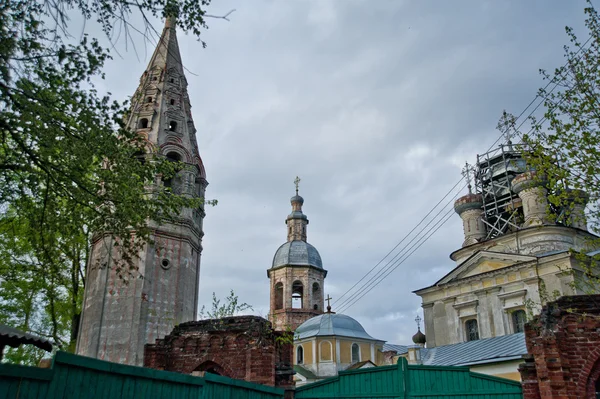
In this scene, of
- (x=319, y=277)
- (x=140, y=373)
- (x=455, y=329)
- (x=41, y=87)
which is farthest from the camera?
(x=319, y=277)

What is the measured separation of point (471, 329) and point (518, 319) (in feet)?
9.37

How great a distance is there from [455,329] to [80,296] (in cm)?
1956

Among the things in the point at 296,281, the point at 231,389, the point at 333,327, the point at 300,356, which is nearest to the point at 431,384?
the point at 231,389

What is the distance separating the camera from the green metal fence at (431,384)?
9250 mm

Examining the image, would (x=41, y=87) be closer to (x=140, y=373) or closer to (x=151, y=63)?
(x=140, y=373)

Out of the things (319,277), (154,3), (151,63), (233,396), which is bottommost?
(233,396)

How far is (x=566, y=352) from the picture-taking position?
8875 mm

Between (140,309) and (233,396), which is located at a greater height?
(140,309)

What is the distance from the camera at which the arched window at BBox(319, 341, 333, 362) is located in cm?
3325

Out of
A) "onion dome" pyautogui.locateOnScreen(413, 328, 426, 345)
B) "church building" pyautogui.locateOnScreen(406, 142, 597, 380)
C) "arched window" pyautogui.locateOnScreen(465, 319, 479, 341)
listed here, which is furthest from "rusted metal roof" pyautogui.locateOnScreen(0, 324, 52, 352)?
"onion dome" pyautogui.locateOnScreen(413, 328, 426, 345)

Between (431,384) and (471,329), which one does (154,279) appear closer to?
(431,384)

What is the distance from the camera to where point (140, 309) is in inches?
661

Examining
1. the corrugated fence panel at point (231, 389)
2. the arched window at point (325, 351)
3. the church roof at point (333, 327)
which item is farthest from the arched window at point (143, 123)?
the arched window at point (325, 351)

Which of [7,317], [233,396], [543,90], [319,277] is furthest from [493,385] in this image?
[319,277]
